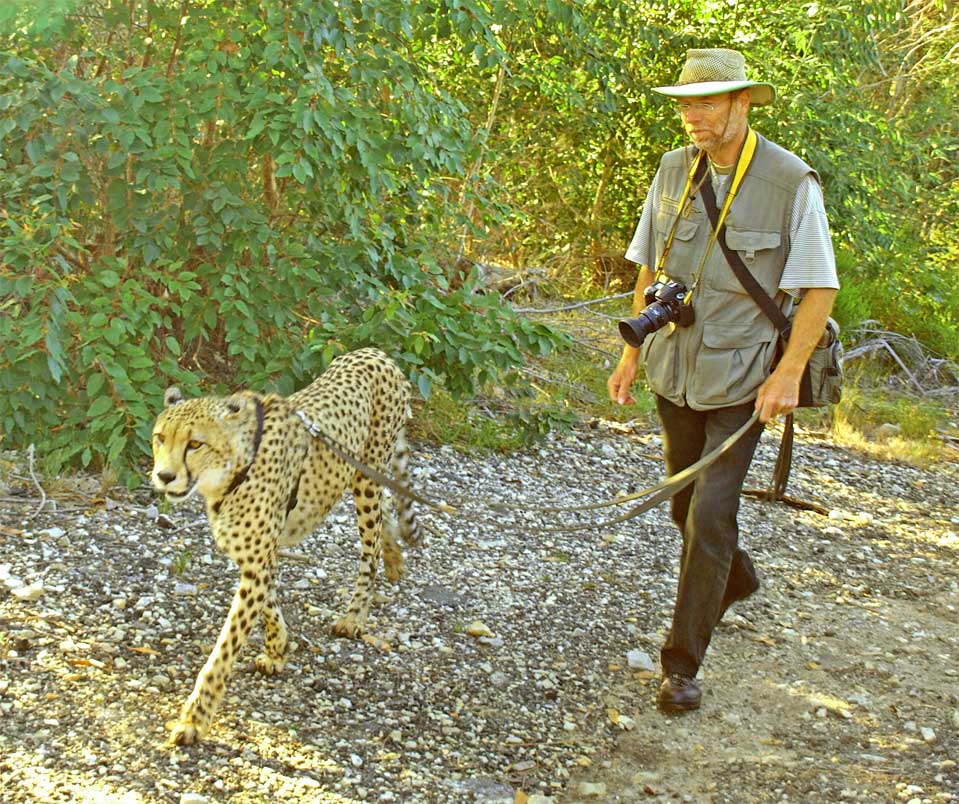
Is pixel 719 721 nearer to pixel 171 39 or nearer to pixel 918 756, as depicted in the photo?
pixel 918 756

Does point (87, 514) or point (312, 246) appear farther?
point (312, 246)

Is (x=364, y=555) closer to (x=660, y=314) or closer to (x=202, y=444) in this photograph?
(x=202, y=444)

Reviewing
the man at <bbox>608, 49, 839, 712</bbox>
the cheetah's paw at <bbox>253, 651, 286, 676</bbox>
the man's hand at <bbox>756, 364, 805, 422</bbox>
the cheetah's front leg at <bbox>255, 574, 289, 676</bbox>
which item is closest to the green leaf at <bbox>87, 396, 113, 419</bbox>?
the cheetah's front leg at <bbox>255, 574, 289, 676</bbox>

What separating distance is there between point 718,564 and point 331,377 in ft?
5.42

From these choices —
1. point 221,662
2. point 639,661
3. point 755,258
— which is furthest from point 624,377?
point 221,662

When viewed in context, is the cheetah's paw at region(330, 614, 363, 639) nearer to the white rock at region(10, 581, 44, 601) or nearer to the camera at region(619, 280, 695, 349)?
the white rock at region(10, 581, 44, 601)

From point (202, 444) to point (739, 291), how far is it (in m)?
1.87

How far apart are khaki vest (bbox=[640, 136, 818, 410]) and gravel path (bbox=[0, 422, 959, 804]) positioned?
1237 millimetres

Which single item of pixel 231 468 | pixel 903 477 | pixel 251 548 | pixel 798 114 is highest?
pixel 798 114

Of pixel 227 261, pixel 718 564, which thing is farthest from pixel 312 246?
pixel 718 564

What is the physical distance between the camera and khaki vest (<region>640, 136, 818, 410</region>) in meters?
4.20

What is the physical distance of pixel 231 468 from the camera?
13.5 ft

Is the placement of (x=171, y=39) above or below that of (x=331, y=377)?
above

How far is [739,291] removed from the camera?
4.26 m
